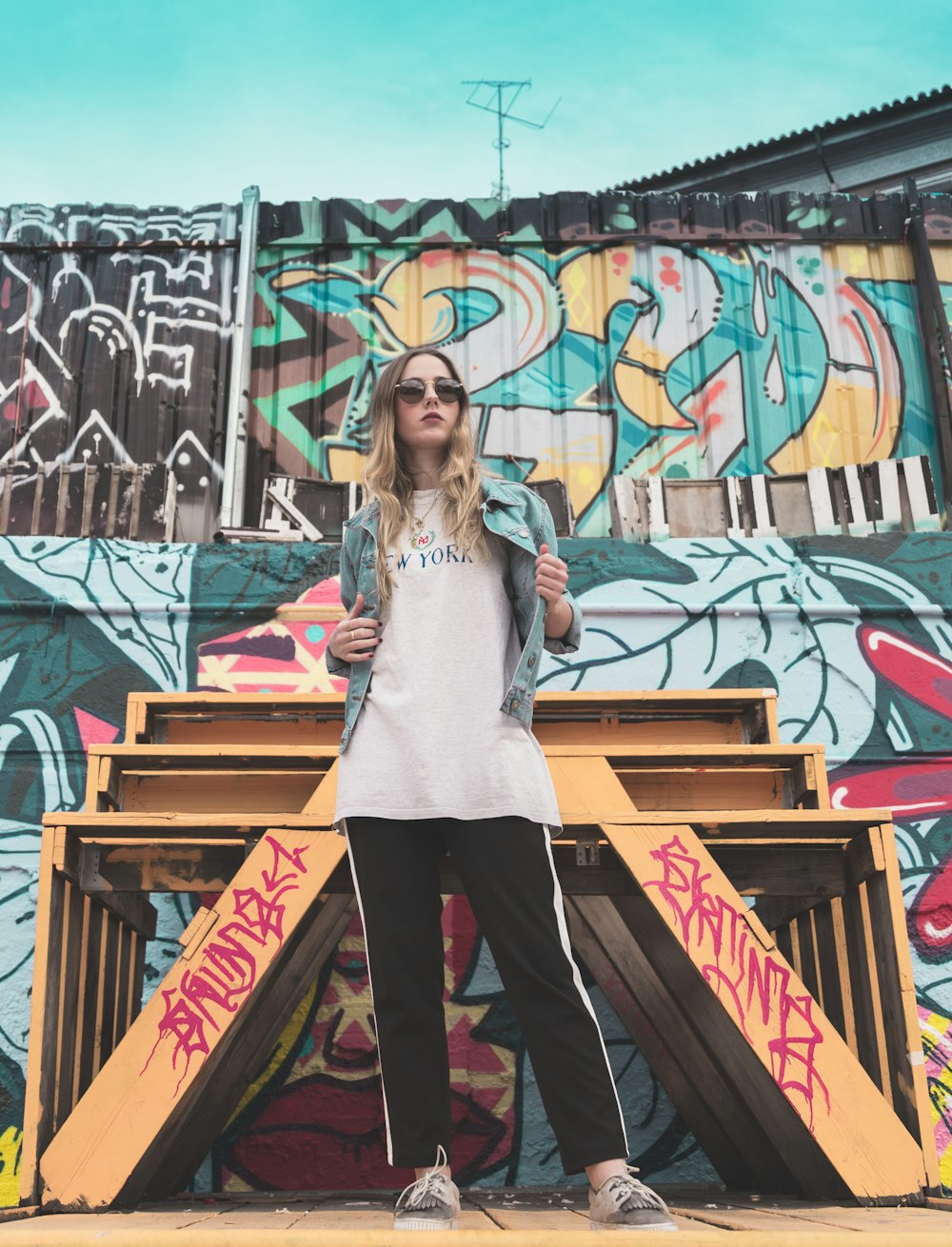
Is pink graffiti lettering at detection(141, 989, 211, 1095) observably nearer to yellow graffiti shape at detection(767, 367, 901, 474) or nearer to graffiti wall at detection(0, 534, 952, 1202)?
graffiti wall at detection(0, 534, 952, 1202)

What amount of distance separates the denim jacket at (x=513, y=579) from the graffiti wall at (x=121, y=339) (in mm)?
3797

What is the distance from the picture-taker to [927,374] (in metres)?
6.50

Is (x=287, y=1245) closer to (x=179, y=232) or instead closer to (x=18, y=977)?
(x=18, y=977)

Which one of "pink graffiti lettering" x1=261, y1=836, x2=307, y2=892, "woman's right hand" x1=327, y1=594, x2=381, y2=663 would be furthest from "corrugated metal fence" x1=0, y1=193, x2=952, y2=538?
"woman's right hand" x1=327, y1=594, x2=381, y2=663

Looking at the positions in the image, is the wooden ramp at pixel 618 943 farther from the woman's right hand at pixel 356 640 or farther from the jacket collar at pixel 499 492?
the jacket collar at pixel 499 492

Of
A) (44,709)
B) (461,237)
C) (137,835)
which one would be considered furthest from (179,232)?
(137,835)

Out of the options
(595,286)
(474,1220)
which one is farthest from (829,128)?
(474,1220)

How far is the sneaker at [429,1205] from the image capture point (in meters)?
1.96

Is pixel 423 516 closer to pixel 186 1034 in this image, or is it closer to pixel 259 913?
pixel 259 913

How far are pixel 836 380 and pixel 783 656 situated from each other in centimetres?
247

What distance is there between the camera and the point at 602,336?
21.6ft

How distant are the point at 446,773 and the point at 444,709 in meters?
0.14

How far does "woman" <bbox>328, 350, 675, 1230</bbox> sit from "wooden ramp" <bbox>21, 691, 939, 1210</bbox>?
48cm

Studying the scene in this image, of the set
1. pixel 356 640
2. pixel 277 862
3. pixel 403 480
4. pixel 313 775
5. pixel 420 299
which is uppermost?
pixel 420 299
